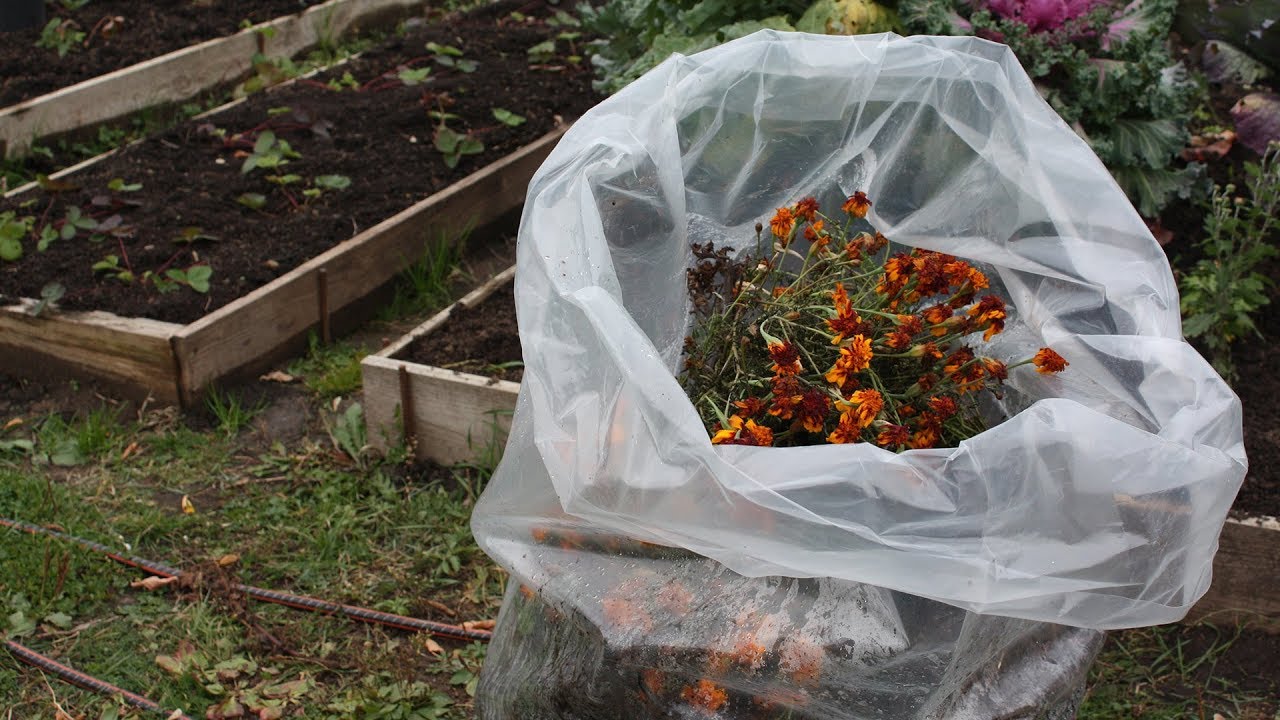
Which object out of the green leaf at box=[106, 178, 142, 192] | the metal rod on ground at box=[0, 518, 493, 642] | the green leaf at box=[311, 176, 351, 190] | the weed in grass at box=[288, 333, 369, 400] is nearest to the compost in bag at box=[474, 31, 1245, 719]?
the metal rod on ground at box=[0, 518, 493, 642]

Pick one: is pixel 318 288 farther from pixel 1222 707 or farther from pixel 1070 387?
pixel 1222 707

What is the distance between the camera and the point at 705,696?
141 centimetres

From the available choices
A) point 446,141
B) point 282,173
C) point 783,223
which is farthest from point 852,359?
point 282,173

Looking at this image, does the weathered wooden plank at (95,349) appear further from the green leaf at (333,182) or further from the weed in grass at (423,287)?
the green leaf at (333,182)

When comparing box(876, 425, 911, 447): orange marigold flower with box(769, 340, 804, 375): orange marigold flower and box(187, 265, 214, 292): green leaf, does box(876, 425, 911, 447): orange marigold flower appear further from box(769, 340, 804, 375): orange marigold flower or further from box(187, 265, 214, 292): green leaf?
box(187, 265, 214, 292): green leaf

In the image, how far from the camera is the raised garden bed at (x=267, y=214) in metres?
2.88

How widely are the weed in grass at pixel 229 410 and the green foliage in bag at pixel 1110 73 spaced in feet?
6.11

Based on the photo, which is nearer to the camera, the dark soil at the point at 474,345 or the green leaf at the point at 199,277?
the dark soil at the point at 474,345

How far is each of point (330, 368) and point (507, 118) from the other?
123cm

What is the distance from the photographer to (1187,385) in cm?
143

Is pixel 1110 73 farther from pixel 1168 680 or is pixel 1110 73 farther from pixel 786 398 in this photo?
pixel 786 398

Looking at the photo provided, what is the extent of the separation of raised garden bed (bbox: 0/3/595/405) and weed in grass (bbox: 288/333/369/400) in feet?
0.17

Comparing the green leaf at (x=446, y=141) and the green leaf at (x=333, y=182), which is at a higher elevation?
the green leaf at (x=446, y=141)

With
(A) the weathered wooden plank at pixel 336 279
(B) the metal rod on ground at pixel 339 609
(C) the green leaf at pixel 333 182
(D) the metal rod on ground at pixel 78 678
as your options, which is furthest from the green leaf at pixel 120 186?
(D) the metal rod on ground at pixel 78 678
